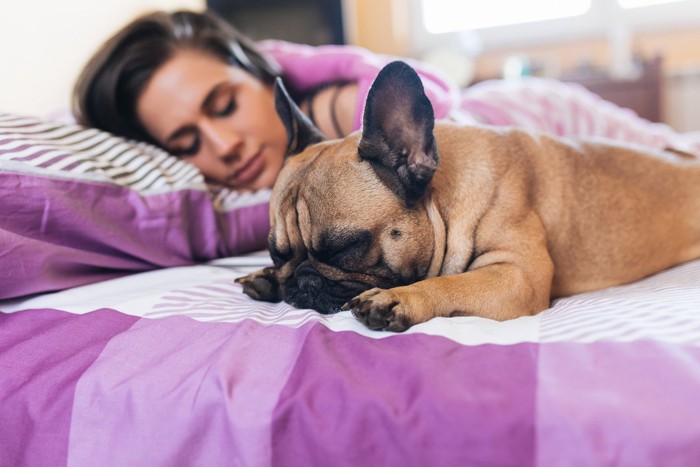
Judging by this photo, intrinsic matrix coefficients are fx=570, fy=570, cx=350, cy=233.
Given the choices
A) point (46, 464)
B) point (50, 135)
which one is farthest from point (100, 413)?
point (50, 135)

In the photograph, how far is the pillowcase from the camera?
3.35ft

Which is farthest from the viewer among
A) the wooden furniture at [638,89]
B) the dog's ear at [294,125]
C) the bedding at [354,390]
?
the wooden furniture at [638,89]

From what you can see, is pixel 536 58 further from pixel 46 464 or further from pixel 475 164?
pixel 46 464

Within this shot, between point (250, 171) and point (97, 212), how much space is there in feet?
1.99

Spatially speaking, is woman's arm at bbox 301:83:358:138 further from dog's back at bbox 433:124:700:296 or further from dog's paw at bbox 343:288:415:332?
dog's paw at bbox 343:288:415:332

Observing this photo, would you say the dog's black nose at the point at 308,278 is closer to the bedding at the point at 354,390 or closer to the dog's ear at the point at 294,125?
the bedding at the point at 354,390

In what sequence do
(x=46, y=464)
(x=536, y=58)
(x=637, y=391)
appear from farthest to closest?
(x=536, y=58) < (x=46, y=464) < (x=637, y=391)

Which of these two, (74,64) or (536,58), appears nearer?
(74,64)

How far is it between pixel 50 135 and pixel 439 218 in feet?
2.75

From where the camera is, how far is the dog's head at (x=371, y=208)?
36.8 inches

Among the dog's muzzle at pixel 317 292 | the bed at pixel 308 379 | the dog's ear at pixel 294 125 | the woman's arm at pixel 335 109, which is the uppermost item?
the dog's ear at pixel 294 125

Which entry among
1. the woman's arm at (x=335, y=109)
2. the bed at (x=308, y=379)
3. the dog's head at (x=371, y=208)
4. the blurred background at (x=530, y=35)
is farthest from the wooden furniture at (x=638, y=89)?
the dog's head at (x=371, y=208)

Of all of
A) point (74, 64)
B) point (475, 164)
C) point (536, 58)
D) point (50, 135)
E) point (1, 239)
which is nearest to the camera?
point (1, 239)

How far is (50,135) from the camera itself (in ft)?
3.98
